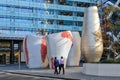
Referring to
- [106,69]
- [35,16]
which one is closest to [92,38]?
[106,69]

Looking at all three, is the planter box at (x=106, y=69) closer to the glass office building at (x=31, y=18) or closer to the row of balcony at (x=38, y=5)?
the glass office building at (x=31, y=18)

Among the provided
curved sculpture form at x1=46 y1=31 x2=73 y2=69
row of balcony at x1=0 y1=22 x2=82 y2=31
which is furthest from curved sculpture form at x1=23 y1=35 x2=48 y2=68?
row of balcony at x1=0 y1=22 x2=82 y2=31

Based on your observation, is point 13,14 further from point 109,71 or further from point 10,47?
point 109,71

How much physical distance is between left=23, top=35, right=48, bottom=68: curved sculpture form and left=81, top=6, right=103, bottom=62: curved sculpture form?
313 inches

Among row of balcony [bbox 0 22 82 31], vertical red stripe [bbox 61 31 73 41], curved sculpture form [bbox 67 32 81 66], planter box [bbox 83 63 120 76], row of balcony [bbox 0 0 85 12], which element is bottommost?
planter box [bbox 83 63 120 76]

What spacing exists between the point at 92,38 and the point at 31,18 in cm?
5075

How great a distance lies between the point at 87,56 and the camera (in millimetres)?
39094

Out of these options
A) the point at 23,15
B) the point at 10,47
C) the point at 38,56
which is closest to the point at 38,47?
the point at 38,56

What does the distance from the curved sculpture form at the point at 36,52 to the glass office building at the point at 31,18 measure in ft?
99.8

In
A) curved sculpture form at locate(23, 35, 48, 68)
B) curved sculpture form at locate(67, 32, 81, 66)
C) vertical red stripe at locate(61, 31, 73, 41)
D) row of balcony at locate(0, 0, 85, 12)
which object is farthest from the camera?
row of balcony at locate(0, 0, 85, 12)

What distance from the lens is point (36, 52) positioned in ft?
148

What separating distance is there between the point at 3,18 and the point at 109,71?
192 ft

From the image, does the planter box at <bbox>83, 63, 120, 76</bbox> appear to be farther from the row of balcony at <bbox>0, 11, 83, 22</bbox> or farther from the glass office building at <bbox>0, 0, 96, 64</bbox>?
the row of balcony at <bbox>0, 11, 83, 22</bbox>

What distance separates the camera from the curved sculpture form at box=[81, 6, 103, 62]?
38.6 metres
